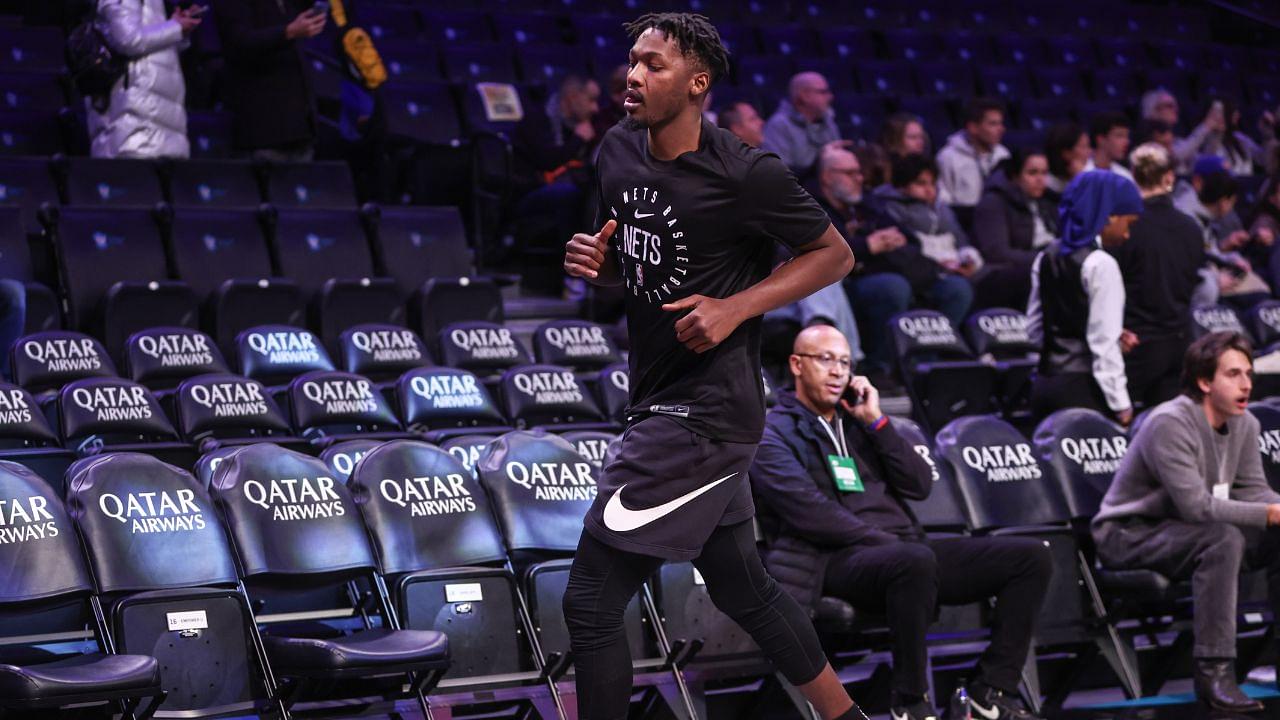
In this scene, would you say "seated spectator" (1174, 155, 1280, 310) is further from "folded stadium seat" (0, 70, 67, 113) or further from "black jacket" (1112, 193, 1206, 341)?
"folded stadium seat" (0, 70, 67, 113)

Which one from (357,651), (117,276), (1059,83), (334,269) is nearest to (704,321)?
(357,651)

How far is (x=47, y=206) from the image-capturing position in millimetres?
6766

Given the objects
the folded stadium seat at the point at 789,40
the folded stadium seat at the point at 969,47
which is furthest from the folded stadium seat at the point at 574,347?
the folded stadium seat at the point at 969,47

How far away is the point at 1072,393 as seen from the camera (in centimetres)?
679

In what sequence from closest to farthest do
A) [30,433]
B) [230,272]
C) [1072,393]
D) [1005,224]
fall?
[30,433]
[1072,393]
[230,272]
[1005,224]

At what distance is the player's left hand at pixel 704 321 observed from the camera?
3237mm

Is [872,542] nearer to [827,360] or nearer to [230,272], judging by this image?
[827,360]

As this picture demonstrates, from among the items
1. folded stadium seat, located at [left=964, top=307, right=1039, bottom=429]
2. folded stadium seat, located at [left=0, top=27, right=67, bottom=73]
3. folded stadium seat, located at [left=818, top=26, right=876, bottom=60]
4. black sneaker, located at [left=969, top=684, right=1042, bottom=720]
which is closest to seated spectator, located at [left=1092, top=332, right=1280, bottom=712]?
black sneaker, located at [left=969, top=684, right=1042, bottom=720]

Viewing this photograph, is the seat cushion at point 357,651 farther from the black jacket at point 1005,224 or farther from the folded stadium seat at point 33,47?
the folded stadium seat at point 33,47

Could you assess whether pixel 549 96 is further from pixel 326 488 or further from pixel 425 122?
pixel 326 488

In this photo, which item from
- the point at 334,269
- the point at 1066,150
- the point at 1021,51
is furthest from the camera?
the point at 1021,51

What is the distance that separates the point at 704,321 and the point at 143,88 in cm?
506

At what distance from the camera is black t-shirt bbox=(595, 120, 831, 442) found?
335 centimetres

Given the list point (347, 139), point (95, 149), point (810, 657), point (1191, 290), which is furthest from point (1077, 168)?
point (810, 657)
